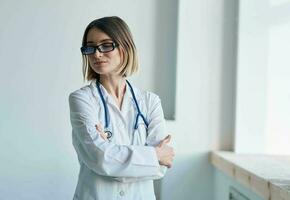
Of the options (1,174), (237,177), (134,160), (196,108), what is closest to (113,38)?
(134,160)

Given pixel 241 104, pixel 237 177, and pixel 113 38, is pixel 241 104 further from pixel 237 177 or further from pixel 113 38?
pixel 113 38

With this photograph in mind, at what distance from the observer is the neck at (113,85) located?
4.51 feet

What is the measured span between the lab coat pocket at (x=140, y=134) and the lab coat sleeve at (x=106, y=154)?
8cm

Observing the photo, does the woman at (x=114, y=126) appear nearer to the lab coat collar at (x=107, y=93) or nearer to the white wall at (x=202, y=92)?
the lab coat collar at (x=107, y=93)

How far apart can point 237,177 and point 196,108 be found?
596mm

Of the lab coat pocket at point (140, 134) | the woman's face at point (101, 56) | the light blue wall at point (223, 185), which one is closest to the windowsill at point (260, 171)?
the light blue wall at point (223, 185)

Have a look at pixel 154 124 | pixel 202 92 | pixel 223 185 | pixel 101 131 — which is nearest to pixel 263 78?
pixel 202 92

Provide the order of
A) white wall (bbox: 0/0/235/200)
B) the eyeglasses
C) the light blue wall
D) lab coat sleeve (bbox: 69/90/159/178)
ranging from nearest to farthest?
1. lab coat sleeve (bbox: 69/90/159/178)
2. the eyeglasses
3. the light blue wall
4. white wall (bbox: 0/0/235/200)

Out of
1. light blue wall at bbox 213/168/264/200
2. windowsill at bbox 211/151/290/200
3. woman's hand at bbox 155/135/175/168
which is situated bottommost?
light blue wall at bbox 213/168/264/200

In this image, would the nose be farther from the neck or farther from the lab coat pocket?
the lab coat pocket

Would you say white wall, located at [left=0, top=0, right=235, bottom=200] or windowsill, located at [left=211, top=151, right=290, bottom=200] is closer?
windowsill, located at [left=211, top=151, right=290, bottom=200]

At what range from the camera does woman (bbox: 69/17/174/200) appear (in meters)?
1.20

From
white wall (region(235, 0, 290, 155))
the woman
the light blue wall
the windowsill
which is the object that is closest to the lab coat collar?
the woman

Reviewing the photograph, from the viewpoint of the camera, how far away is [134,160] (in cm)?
120
